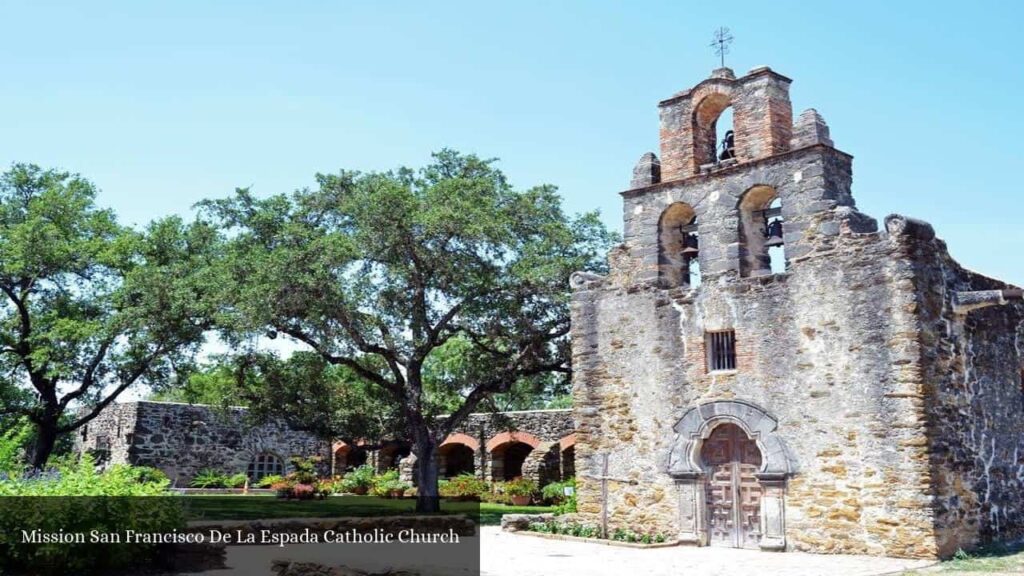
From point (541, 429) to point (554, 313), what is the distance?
7290 millimetres

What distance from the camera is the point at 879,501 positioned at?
12250 mm

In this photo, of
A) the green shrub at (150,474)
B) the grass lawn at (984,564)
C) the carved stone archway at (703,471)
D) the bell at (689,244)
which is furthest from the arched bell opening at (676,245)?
the green shrub at (150,474)

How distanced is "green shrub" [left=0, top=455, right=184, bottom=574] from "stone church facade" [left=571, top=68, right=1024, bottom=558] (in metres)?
7.54

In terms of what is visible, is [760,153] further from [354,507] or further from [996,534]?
[354,507]

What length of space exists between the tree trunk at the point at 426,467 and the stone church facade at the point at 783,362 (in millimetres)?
5122

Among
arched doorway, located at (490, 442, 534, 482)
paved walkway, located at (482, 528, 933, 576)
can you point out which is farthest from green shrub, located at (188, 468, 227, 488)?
paved walkway, located at (482, 528, 933, 576)

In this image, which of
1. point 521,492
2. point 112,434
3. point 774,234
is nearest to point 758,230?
point 774,234

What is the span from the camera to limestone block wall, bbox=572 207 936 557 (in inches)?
481

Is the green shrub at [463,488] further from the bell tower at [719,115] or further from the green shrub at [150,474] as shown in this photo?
the bell tower at [719,115]

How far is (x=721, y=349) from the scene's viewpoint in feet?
46.8

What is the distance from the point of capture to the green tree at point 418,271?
18172 millimetres

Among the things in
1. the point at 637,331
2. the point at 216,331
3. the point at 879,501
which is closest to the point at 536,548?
the point at 637,331

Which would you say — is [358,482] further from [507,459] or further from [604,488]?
[604,488]

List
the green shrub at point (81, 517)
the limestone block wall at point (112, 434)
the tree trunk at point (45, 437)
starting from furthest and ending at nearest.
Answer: the limestone block wall at point (112, 434)
the tree trunk at point (45, 437)
the green shrub at point (81, 517)
